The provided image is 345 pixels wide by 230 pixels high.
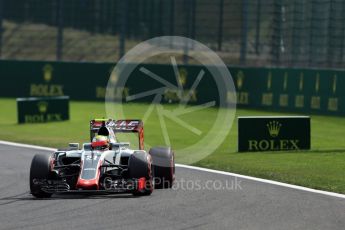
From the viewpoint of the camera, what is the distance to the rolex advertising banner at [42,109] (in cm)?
3095

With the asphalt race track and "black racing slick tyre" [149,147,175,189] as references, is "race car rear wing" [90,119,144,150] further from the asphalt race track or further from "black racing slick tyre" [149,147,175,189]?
the asphalt race track

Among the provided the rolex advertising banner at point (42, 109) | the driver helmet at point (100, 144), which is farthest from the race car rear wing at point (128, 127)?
the rolex advertising banner at point (42, 109)

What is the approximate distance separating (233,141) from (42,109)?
27.9ft

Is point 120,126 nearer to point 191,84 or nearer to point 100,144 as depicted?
point 100,144

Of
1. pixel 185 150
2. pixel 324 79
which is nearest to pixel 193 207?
pixel 185 150

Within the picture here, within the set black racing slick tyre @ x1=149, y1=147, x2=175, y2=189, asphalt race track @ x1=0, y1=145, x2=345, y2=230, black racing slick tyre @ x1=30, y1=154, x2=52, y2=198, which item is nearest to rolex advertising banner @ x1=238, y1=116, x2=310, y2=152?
asphalt race track @ x1=0, y1=145, x2=345, y2=230

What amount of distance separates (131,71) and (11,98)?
5.66 meters

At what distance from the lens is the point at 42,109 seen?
31.4 m

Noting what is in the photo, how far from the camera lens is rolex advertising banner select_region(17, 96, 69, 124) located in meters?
31.0

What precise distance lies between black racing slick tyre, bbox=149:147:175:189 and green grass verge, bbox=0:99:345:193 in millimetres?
2326

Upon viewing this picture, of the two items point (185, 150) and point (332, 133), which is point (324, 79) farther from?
point (185, 150)

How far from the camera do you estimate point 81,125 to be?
30.4 metres

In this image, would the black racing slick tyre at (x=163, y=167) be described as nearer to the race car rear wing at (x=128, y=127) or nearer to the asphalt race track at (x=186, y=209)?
the asphalt race track at (x=186, y=209)

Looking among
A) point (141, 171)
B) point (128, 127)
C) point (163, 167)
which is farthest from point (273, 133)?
point (141, 171)
